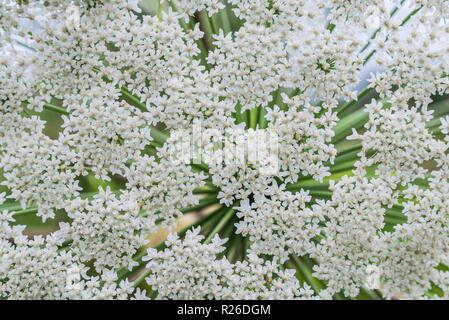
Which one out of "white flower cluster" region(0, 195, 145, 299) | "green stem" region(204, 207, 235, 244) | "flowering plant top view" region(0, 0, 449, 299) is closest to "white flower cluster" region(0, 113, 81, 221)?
"flowering plant top view" region(0, 0, 449, 299)

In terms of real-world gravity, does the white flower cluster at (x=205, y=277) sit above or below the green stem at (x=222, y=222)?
below

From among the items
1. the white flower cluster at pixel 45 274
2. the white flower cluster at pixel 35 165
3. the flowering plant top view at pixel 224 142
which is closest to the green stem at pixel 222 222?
the flowering plant top view at pixel 224 142

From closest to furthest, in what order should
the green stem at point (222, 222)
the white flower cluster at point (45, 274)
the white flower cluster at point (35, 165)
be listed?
the white flower cluster at point (45, 274) → the white flower cluster at point (35, 165) → the green stem at point (222, 222)

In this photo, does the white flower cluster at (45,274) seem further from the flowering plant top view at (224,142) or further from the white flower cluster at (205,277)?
the white flower cluster at (205,277)

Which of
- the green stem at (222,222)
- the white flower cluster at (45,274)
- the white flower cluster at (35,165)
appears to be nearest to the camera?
the white flower cluster at (45,274)

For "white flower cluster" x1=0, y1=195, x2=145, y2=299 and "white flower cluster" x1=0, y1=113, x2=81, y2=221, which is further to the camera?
"white flower cluster" x1=0, y1=113, x2=81, y2=221

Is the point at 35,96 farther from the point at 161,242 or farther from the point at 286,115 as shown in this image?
the point at 286,115

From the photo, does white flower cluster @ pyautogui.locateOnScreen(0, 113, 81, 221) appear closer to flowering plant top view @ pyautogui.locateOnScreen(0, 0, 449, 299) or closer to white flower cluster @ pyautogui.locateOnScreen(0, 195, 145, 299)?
flowering plant top view @ pyautogui.locateOnScreen(0, 0, 449, 299)
